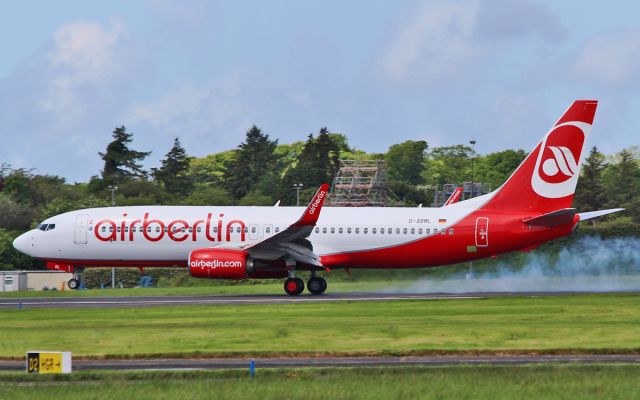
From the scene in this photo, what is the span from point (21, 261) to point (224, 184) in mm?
77912

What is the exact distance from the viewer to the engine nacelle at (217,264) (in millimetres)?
42875

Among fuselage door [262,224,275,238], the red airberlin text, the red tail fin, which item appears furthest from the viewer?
the red airberlin text

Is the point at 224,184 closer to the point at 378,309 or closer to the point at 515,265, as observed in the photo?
the point at 515,265

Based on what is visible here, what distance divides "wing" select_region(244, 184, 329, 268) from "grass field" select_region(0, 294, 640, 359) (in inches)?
186

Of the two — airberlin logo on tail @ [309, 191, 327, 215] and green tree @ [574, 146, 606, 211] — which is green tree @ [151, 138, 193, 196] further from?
airberlin logo on tail @ [309, 191, 327, 215]

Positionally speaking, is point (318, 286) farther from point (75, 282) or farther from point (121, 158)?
point (121, 158)

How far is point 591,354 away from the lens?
24938 millimetres

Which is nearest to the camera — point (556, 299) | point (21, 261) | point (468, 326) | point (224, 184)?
point (468, 326)

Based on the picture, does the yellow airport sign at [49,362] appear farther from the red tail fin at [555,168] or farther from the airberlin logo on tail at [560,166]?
the airberlin logo on tail at [560,166]

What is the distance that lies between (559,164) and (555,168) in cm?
24

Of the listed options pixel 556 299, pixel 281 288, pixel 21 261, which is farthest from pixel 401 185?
pixel 556 299

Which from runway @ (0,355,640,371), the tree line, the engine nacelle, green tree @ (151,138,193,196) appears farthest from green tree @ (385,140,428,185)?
runway @ (0,355,640,371)

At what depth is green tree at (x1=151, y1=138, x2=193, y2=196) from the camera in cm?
14175

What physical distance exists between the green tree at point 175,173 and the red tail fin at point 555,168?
98.1 metres
